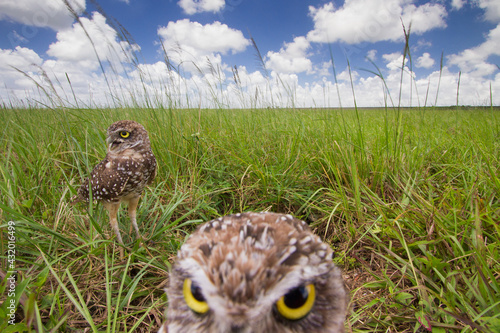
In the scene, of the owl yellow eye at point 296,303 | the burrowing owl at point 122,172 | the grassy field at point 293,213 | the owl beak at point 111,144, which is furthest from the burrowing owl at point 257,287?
the owl beak at point 111,144

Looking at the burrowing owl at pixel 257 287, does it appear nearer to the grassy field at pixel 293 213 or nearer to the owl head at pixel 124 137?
the grassy field at pixel 293 213

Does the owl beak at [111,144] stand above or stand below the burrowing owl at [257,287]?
above

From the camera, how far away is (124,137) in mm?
2518

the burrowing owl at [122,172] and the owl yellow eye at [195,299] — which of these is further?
the burrowing owl at [122,172]

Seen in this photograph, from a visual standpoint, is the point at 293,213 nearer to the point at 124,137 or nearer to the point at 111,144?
the point at 124,137

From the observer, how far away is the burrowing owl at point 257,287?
0.81 meters

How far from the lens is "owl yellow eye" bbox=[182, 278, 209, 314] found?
895mm

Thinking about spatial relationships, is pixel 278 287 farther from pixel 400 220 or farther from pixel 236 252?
pixel 400 220

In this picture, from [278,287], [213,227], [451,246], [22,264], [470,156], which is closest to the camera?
[278,287]

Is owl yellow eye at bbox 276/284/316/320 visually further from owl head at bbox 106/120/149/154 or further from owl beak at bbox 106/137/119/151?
owl beak at bbox 106/137/119/151

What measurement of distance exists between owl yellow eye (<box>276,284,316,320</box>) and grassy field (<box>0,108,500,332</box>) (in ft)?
3.15

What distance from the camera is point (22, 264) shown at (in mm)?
2053

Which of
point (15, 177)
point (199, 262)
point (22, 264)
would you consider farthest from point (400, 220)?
point (15, 177)

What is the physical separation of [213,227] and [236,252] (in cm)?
42
